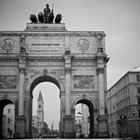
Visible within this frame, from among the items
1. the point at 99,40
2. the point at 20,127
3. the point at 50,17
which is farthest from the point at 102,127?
the point at 50,17

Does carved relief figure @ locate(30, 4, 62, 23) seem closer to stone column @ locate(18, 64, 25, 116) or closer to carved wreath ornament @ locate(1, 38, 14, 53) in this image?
carved wreath ornament @ locate(1, 38, 14, 53)

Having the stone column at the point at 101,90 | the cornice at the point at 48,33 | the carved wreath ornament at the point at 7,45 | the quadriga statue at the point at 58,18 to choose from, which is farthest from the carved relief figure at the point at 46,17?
the stone column at the point at 101,90

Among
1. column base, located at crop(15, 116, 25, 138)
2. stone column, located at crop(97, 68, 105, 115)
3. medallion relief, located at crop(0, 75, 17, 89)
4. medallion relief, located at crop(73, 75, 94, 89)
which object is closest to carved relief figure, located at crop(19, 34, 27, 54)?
medallion relief, located at crop(0, 75, 17, 89)

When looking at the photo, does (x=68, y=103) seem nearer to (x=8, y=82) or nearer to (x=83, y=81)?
(x=83, y=81)

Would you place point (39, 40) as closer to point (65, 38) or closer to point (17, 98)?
point (65, 38)

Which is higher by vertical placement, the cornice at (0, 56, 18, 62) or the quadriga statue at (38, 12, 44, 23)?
the quadriga statue at (38, 12, 44, 23)

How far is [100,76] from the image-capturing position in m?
41.1

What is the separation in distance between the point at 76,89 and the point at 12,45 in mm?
11277

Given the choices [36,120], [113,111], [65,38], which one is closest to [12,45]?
[65,38]

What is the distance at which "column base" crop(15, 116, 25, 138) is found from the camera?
38.3 meters

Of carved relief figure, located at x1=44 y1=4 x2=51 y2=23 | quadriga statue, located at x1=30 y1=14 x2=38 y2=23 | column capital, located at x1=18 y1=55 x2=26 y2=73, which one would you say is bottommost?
column capital, located at x1=18 y1=55 x2=26 y2=73

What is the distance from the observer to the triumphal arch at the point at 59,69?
40.2m

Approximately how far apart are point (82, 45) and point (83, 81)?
537cm

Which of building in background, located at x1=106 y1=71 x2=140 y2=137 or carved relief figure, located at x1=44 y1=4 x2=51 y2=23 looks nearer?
carved relief figure, located at x1=44 y1=4 x2=51 y2=23
